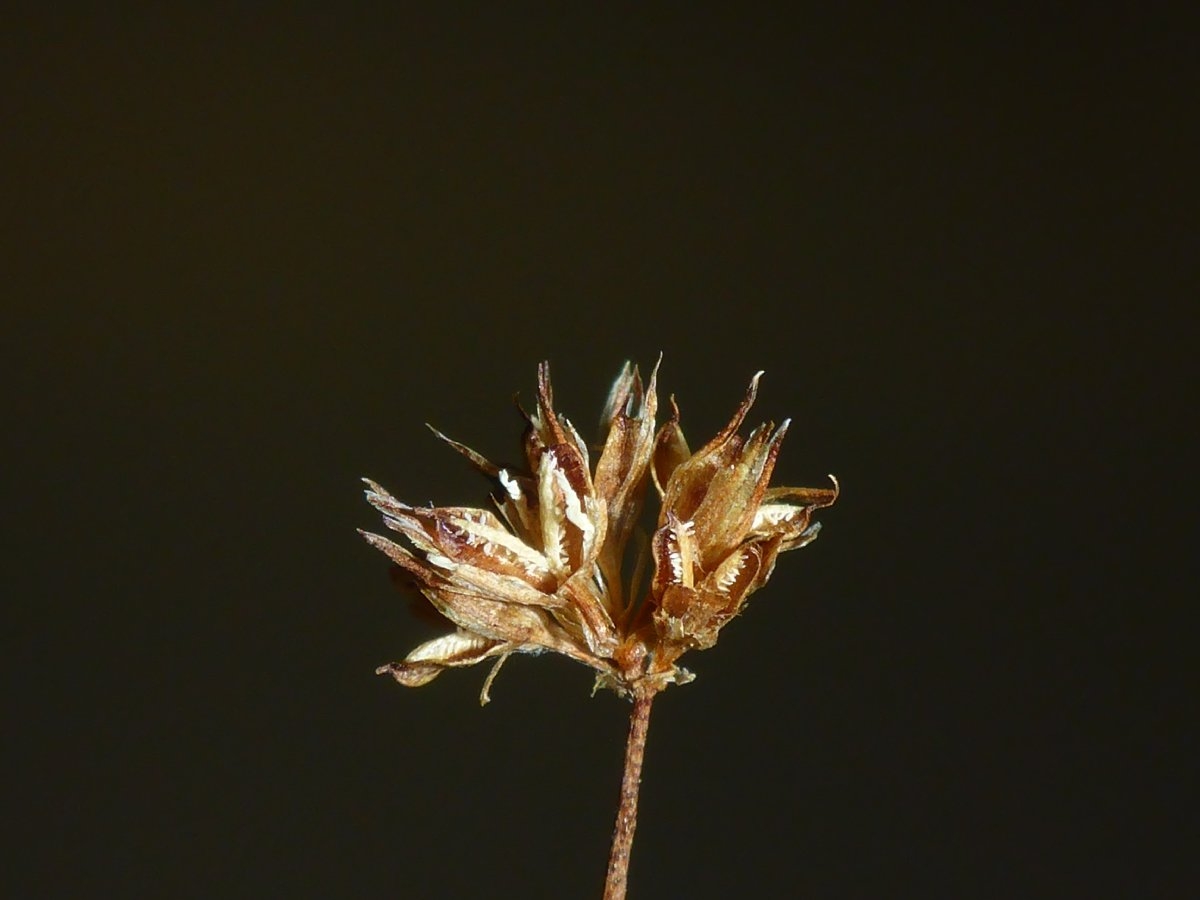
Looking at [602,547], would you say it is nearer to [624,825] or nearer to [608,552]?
[608,552]

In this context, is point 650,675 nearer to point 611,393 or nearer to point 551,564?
point 551,564

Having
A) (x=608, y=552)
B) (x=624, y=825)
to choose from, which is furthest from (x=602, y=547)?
(x=624, y=825)

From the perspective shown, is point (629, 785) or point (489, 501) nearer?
point (629, 785)

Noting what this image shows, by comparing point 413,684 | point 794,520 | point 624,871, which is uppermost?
point 794,520

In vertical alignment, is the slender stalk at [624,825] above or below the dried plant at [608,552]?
below

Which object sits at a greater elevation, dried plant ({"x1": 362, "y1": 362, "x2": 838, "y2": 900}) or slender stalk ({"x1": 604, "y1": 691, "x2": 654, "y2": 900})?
dried plant ({"x1": 362, "y1": 362, "x2": 838, "y2": 900})

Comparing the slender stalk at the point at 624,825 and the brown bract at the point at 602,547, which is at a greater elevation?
the brown bract at the point at 602,547

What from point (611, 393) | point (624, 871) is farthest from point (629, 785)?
point (611, 393)

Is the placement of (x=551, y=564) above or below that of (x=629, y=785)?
above
